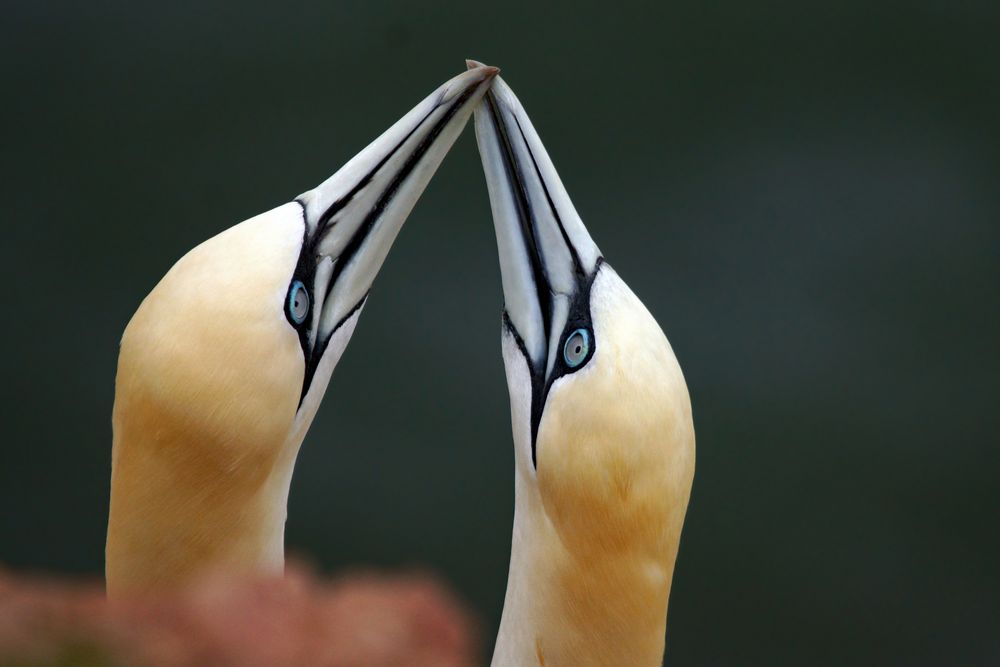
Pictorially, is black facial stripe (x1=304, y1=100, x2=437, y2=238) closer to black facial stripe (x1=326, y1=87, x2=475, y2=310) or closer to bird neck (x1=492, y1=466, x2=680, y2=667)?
black facial stripe (x1=326, y1=87, x2=475, y2=310)

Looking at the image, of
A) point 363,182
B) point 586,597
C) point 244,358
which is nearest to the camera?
point 244,358

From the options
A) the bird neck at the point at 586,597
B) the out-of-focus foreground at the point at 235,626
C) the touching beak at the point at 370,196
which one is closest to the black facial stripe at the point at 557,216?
the touching beak at the point at 370,196

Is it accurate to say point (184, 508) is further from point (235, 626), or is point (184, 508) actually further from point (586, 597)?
point (235, 626)

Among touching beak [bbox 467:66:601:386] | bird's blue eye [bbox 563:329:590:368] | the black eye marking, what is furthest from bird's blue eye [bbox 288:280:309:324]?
bird's blue eye [bbox 563:329:590:368]

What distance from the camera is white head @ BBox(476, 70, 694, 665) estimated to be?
3.39 meters

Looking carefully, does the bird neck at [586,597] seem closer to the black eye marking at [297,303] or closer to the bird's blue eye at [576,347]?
the bird's blue eye at [576,347]

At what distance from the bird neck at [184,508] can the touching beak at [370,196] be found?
31 centimetres

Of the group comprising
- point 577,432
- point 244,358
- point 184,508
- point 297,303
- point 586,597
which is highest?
point 297,303

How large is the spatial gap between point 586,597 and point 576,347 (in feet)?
1.99

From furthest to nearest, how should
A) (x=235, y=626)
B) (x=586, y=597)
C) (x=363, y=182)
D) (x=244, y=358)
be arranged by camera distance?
(x=363, y=182) < (x=586, y=597) < (x=244, y=358) < (x=235, y=626)

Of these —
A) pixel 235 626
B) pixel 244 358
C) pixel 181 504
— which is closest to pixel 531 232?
pixel 244 358

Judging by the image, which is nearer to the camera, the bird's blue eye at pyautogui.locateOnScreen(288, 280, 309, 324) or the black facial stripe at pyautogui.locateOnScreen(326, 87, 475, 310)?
the bird's blue eye at pyautogui.locateOnScreen(288, 280, 309, 324)

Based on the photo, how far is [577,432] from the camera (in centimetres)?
345

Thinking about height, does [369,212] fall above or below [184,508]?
above
